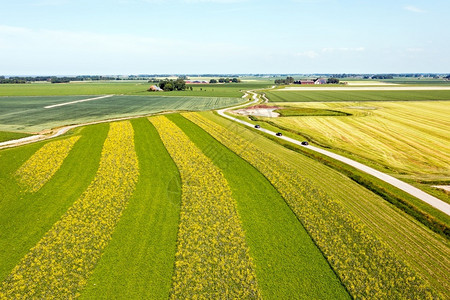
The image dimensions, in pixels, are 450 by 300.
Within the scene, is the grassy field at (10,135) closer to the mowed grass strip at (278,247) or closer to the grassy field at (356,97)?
the mowed grass strip at (278,247)

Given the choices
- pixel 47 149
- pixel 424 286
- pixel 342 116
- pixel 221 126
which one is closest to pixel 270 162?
pixel 424 286

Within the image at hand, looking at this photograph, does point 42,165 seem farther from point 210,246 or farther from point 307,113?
point 307,113

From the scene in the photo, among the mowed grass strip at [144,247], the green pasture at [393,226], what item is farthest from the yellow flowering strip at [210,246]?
the green pasture at [393,226]

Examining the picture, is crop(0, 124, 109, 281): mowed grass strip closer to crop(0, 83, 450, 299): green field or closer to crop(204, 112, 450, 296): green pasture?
crop(0, 83, 450, 299): green field

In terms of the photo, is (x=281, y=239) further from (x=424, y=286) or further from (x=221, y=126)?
(x=221, y=126)

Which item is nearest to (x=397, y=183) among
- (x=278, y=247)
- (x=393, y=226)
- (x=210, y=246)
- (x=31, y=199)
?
(x=393, y=226)
